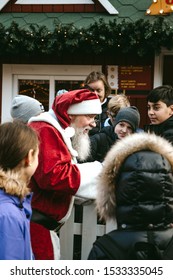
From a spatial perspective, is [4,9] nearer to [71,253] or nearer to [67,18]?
[67,18]

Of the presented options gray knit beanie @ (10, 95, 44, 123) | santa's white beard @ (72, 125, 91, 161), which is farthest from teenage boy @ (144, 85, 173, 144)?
gray knit beanie @ (10, 95, 44, 123)

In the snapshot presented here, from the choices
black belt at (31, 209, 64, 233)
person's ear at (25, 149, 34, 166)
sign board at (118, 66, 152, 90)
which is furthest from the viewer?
sign board at (118, 66, 152, 90)

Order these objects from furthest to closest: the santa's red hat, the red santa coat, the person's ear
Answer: the santa's red hat
the red santa coat
the person's ear

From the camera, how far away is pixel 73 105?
9.23ft

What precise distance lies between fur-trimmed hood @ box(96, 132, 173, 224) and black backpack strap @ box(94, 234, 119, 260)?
0.47 feet

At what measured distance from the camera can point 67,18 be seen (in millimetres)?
7027

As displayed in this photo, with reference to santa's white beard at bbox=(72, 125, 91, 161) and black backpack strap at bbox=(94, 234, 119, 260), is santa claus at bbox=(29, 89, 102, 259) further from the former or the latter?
black backpack strap at bbox=(94, 234, 119, 260)

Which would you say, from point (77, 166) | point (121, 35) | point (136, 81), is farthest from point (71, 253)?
point (136, 81)

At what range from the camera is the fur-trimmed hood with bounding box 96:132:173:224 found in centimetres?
184

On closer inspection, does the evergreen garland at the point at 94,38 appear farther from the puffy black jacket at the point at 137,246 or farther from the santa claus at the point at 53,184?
the puffy black jacket at the point at 137,246

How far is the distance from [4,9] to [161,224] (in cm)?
627

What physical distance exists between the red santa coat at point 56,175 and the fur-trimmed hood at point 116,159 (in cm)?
48

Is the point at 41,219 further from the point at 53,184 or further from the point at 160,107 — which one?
the point at 160,107
